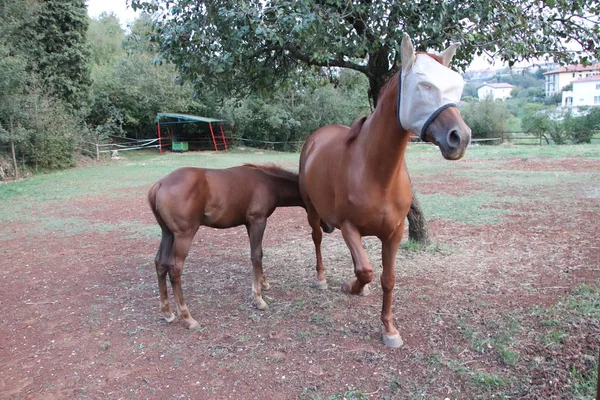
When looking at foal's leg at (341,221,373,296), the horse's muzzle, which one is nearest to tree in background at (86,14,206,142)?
foal's leg at (341,221,373,296)

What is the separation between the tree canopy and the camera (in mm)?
3953

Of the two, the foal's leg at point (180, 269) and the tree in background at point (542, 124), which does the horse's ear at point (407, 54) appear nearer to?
the foal's leg at point (180, 269)

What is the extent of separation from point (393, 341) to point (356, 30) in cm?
345

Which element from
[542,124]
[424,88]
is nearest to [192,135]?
[542,124]

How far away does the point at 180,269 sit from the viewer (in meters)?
3.86

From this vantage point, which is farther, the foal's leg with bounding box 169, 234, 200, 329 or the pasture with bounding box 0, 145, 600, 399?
the foal's leg with bounding box 169, 234, 200, 329

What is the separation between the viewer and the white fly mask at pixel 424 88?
254 centimetres

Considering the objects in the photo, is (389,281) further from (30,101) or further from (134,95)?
(134,95)

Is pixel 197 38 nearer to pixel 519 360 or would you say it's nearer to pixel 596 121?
pixel 519 360

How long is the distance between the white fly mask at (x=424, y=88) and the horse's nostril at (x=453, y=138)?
17 centimetres

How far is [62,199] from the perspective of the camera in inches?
457

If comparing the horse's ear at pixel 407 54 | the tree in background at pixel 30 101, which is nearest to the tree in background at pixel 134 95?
the tree in background at pixel 30 101

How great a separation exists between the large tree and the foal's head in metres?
1.36

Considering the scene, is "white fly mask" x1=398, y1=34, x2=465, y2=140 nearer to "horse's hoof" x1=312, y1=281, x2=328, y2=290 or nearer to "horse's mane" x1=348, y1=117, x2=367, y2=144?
"horse's mane" x1=348, y1=117, x2=367, y2=144
